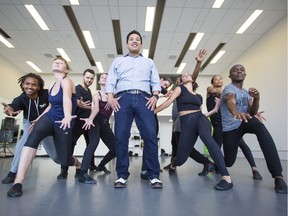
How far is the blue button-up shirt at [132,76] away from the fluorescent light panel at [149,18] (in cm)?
426

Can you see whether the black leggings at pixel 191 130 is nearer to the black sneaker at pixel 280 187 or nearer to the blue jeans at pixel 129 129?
the blue jeans at pixel 129 129

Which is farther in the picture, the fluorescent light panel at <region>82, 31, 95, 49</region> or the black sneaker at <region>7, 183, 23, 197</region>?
the fluorescent light panel at <region>82, 31, 95, 49</region>

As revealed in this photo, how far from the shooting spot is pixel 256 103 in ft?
6.59

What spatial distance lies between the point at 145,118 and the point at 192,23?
5406 mm

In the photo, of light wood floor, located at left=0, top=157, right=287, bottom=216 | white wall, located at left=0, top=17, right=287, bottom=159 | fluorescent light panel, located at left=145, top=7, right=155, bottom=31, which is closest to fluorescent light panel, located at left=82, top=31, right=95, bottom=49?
fluorescent light panel, located at left=145, top=7, right=155, bottom=31

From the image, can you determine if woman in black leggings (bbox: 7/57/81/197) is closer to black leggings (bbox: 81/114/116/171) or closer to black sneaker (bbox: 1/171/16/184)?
black leggings (bbox: 81/114/116/171)

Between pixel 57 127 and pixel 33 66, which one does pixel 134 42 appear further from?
pixel 33 66

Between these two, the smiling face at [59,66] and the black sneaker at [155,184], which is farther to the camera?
the smiling face at [59,66]

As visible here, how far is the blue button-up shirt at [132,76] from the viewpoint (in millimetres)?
1997

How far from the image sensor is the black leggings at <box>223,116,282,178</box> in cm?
172

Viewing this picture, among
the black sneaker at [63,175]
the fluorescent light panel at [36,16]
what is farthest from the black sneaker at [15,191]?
the fluorescent light panel at [36,16]

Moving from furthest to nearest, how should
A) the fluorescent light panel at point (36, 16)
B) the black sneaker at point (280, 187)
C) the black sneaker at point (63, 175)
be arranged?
the fluorescent light panel at point (36, 16) < the black sneaker at point (63, 175) < the black sneaker at point (280, 187)

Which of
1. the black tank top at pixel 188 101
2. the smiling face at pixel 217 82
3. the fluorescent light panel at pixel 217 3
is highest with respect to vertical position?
the fluorescent light panel at pixel 217 3

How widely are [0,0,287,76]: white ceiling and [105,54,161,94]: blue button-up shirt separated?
13.4ft
